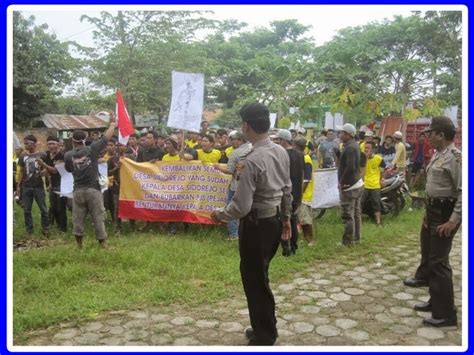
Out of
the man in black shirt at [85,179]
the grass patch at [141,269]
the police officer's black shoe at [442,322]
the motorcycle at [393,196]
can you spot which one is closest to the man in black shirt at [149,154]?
the grass patch at [141,269]

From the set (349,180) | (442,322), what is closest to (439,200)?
(442,322)

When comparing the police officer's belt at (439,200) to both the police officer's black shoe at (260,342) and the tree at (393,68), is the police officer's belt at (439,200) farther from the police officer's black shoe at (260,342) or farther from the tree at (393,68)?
the tree at (393,68)

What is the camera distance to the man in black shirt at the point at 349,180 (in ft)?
19.9

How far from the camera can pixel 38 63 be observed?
18172mm

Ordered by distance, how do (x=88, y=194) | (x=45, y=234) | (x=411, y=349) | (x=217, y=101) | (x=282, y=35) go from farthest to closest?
(x=282, y=35), (x=217, y=101), (x=45, y=234), (x=88, y=194), (x=411, y=349)

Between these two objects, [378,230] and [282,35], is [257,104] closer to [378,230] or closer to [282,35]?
[378,230]

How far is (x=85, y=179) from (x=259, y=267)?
11.2 ft

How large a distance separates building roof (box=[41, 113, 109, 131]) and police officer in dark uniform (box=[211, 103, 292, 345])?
834 inches

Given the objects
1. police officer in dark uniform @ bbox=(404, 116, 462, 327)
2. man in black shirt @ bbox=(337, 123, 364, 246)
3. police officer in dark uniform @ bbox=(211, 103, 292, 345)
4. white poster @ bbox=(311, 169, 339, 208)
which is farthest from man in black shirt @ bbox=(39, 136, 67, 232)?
police officer in dark uniform @ bbox=(404, 116, 462, 327)

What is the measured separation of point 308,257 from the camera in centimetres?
566

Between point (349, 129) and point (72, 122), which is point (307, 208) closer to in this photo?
point (349, 129)

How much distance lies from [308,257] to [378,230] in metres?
2.10

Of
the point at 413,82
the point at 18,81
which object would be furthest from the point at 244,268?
the point at 18,81

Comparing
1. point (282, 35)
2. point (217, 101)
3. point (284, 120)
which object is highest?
point (282, 35)
